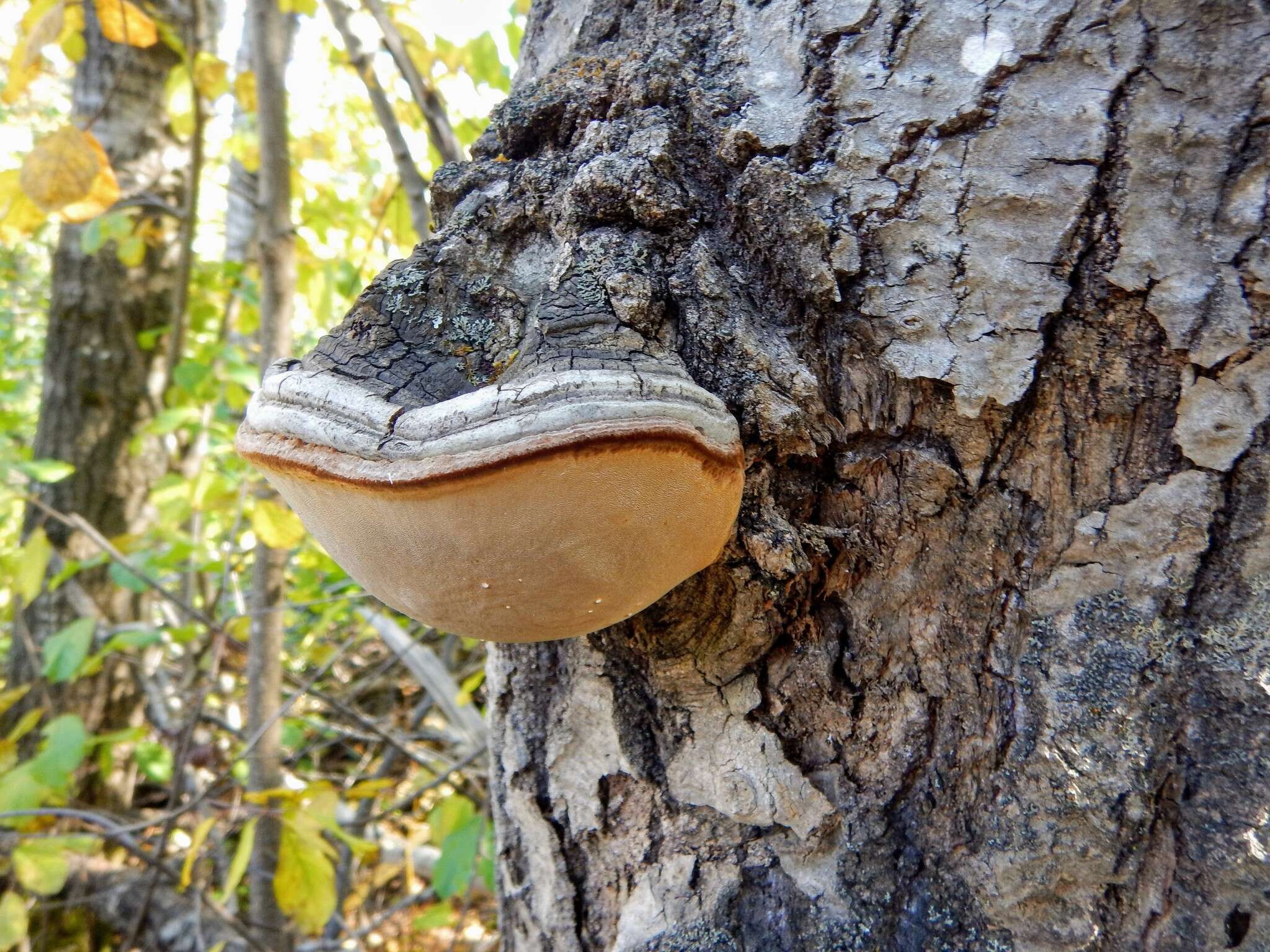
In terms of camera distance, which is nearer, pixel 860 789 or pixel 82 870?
pixel 860 789

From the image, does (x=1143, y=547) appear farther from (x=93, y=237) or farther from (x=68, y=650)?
(x=93, y=237)

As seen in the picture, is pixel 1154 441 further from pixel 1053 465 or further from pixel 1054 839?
pixel 1054 839

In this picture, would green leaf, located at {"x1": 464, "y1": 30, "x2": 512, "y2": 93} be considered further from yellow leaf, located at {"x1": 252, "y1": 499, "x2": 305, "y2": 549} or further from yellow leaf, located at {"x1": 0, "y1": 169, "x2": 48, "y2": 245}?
yellow leaf, located at {"x1": 252, "y1": 499, "x2": 305, "y2": 549}

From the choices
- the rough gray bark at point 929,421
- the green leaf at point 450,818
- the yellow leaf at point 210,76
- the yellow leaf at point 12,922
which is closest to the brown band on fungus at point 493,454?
the rough gray bark at point 929,421

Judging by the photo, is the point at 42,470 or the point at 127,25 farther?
the point at 42,470

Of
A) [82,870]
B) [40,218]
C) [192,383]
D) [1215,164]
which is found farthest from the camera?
[82,870]

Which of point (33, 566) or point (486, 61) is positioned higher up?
point (486, 61)

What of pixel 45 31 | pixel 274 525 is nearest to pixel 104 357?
pixel 45 31

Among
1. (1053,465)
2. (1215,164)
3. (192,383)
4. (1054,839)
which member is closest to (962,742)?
(1054,839)
